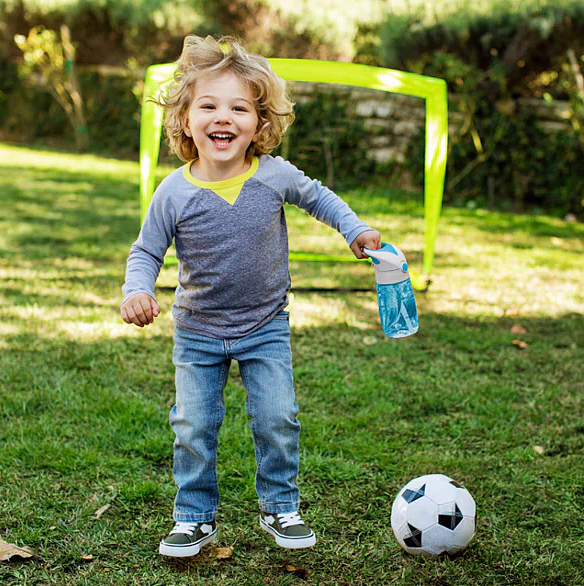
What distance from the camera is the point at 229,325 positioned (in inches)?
82.8

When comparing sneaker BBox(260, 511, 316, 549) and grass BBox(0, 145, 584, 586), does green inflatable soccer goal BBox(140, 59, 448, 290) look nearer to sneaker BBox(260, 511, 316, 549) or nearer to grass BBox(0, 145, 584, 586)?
grass BBox(0, 145, 584, 586)

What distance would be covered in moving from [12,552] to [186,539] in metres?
0.51

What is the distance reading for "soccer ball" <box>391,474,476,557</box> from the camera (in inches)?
83.9

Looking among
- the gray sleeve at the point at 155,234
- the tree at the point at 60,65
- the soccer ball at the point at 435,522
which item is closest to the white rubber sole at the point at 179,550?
the soccer ball at the point at 435,522

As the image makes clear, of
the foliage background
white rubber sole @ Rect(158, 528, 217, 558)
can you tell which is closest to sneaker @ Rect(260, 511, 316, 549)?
white rubber sole @ Rect(158, 528, 217, 558)

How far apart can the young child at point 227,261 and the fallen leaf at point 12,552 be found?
15.7 inches

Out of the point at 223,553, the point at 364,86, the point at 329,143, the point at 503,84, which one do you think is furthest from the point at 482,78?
the point at 223,553

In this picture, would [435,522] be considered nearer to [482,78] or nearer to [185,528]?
[185,528]

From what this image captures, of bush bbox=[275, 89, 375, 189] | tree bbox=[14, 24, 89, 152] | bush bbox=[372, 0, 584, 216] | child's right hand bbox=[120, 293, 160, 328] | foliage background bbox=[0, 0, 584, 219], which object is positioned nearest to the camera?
child's right hand bbox=[120, 293, 160, 328]

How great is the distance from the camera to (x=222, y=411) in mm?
2195

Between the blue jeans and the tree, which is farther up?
the tree

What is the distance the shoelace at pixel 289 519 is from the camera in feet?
7.12

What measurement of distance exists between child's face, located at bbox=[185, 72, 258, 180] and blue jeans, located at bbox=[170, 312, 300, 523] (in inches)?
20.6

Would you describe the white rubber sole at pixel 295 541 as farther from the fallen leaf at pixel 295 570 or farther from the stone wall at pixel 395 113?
the stone wall at pixel 395 113
